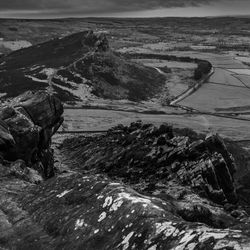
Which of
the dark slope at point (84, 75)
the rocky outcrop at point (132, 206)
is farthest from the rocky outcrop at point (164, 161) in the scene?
the dark slope at point (84, 75)

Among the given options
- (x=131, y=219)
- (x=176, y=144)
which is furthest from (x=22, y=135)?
(x=131, y=219)

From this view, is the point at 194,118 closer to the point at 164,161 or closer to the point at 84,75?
the point at 84,75

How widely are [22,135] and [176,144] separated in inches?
789

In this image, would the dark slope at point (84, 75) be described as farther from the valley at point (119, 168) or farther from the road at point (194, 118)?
the road at point (194, 118)

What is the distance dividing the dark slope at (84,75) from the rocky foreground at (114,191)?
7312cm

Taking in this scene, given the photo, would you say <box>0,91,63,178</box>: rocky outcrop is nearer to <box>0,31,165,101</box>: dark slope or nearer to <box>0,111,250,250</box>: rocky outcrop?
<box>0,111,250,250</box>: rocky outcrop

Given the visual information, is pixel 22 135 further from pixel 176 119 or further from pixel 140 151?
pixel 176 119

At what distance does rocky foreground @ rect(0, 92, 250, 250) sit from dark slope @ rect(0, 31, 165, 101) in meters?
73.1

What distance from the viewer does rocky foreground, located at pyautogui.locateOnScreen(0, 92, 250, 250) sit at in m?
23.8

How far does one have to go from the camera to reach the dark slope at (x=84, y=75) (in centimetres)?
15825

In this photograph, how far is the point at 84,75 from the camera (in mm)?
169875

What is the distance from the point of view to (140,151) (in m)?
66.8

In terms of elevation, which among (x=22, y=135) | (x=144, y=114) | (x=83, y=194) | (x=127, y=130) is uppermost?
(x=83, y=194)

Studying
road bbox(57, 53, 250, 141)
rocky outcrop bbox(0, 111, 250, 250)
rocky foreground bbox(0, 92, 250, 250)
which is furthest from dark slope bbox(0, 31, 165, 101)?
rocky outcrop bbox(0, 111, 250, 250)
